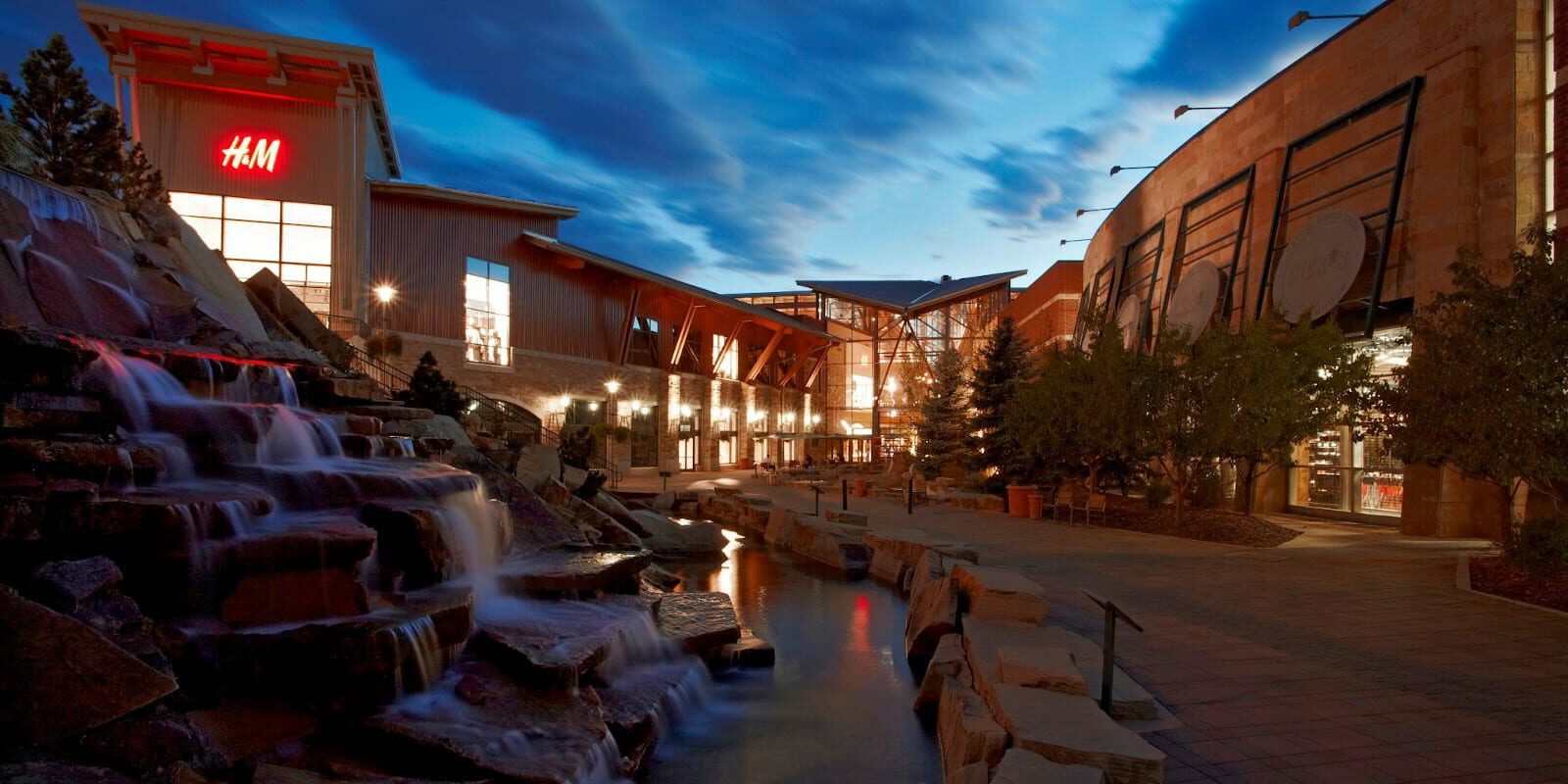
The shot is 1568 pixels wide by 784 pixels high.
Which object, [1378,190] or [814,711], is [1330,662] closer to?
[814,711]

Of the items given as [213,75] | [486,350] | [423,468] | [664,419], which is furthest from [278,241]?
[423,468]

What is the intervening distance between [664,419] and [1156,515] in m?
22.7

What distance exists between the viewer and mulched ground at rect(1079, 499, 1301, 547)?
12.9 m

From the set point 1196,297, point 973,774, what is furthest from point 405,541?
point 1196,297

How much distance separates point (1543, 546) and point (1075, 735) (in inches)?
302

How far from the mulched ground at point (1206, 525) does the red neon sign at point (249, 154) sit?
927 inches

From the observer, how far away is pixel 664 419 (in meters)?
34.6

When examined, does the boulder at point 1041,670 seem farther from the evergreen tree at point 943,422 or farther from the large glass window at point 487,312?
the large glass window at point 487,312

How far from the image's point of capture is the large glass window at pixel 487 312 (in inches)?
1070

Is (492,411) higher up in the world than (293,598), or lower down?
higher up

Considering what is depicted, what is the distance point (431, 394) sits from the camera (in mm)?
15766

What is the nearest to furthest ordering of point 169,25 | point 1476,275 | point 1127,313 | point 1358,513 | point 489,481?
point 1476,275, point 489,481, point 1358,513, point 169,25, point 1127,313

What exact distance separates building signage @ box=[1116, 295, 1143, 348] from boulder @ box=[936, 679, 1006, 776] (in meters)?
20.4

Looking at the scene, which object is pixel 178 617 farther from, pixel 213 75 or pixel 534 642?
Result: pixel 213 75
